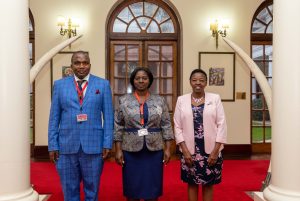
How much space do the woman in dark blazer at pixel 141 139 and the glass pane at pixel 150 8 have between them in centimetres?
509

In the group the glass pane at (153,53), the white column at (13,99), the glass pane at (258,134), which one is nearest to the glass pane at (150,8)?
the glass pane at (153,53)

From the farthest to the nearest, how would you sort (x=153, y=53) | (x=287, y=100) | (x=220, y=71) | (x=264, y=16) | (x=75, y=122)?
(x=264, y=16) → (x=153, y=53) → (x=220, y=71) → (x=75, y=122) → (x=287, y=100)

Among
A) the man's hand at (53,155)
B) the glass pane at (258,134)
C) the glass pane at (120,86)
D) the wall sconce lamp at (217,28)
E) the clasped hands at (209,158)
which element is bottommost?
the glass pane at (258,134)

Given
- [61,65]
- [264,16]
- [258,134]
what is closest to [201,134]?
[61,65]

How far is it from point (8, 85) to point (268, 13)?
7.00 m

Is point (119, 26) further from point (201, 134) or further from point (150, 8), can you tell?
point (201, 134)

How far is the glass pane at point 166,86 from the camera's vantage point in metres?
8.22

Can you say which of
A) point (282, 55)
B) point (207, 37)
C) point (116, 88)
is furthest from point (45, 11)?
point (282, 55)

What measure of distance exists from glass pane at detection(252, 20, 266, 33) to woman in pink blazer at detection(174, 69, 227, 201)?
544 cm

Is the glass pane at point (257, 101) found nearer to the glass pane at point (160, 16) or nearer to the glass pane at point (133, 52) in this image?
the glass pane at point (160, 16)

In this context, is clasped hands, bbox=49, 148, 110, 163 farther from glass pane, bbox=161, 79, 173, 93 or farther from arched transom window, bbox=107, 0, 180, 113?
glass pane, bbox=161, 79, 173, 93

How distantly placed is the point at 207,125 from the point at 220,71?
194 inches

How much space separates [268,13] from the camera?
836 cm

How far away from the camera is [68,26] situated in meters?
7.82
